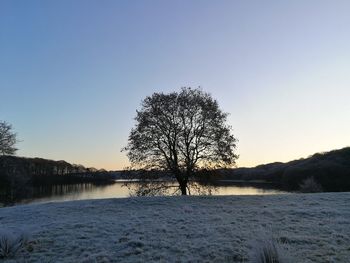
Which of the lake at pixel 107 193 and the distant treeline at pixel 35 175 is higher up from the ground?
the distant treeline at pixel 35 175

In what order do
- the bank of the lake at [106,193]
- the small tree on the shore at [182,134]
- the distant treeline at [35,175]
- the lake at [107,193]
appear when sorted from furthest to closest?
1. the distant treeline at [35,175]
2. the lake at [107,193]
3. the bank of the lake at [106,193]
4. the small tree on the shore at [182,134]

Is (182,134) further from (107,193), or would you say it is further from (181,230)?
(107,193)

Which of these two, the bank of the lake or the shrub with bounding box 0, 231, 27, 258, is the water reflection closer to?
the bank of the lake

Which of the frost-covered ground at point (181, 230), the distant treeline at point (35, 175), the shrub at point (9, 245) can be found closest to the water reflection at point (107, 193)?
the distant treeline at point (35, 175)

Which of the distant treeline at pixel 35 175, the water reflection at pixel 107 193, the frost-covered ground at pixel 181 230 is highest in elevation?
the distant treeline at pixel 35 175

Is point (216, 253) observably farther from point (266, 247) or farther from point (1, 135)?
point (1, 135)

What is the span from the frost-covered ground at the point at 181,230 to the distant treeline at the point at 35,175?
33811 millimetres

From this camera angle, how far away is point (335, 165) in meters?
95.5

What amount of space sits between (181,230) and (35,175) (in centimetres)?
11872

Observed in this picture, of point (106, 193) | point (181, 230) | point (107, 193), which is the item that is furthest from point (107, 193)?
point (181, 230)

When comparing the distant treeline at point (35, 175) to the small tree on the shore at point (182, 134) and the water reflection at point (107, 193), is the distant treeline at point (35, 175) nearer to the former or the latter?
the water reflection at point (107, 193)

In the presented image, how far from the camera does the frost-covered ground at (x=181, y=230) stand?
1081 cm

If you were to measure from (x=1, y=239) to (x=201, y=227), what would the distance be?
7.18 metres

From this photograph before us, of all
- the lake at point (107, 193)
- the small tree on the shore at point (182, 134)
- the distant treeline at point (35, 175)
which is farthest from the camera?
the distant treeline at point (35, 175)
